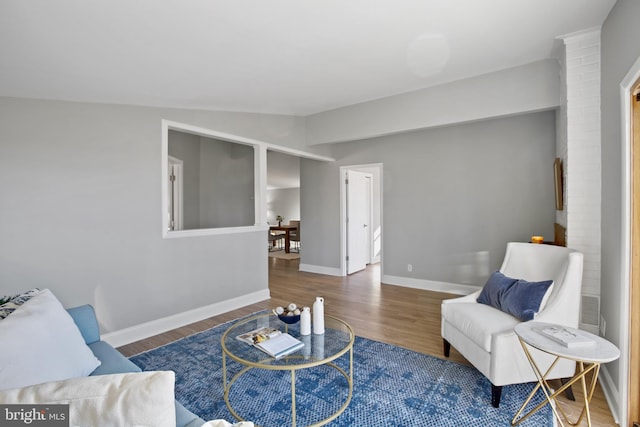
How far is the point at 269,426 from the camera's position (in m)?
1.91

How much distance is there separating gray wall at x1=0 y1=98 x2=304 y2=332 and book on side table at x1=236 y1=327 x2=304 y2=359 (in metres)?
1.57

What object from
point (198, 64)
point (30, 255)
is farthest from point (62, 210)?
point (198, 64)

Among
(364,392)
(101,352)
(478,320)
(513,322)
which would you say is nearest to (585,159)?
(513,322)

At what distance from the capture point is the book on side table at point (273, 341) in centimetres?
196

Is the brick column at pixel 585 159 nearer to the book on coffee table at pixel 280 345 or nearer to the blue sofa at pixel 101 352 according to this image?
the book on coffee table at pixel 280 345

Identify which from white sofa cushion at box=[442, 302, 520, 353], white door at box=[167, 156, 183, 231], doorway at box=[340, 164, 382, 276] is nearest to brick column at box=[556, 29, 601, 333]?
white sofa cushion at box=[442, 302, 520, 353]

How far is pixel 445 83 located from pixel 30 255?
4318mm

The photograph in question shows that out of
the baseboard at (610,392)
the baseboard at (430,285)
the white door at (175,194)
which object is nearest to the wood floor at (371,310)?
the baseboard at (610,392)

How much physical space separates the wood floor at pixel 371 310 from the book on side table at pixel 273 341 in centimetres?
131

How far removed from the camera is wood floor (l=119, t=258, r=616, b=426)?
115 inches

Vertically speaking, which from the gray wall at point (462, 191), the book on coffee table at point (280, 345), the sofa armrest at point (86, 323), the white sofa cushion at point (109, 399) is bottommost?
the book on coffee table at point (280, 345)

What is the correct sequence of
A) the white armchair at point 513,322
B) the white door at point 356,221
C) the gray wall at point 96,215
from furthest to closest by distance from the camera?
1. the white door at point 356,221
2. the gray wall at point 96,215
3. the white armchair at point 513,322

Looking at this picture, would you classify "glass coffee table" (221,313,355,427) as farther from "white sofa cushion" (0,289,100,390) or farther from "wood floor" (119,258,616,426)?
"wood floor" (119,258,616,426)

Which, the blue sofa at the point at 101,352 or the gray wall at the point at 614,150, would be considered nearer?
the blue sofa at the point at 101,352
